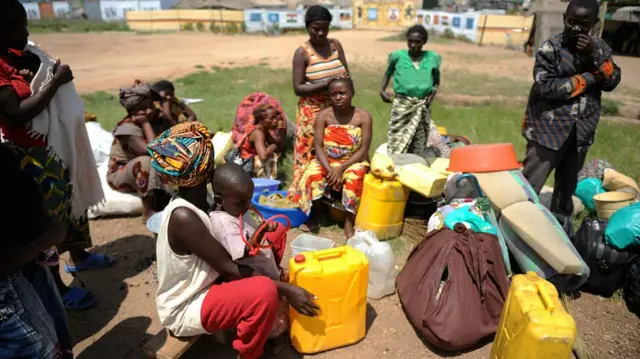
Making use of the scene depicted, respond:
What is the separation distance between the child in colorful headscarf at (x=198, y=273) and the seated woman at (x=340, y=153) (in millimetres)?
1705

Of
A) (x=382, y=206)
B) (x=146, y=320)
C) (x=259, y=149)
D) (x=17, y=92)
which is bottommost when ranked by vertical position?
(x=146, y=320)

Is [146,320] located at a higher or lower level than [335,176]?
lower

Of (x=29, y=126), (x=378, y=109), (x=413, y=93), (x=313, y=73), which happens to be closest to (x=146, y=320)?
(x=29, y=126)

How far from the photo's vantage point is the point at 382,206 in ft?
12.3

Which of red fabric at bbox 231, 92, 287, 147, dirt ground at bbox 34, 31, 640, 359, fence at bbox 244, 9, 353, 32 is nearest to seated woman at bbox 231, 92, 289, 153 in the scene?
red fabric at bbox 231, 92, 287, 147

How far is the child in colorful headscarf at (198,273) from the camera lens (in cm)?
208

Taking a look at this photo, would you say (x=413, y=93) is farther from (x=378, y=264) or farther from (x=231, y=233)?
(x=231, y=233)

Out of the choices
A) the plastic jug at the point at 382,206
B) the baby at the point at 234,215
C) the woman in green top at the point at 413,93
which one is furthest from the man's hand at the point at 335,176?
the baby at the point at 234,215

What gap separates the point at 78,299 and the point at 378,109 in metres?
6.13

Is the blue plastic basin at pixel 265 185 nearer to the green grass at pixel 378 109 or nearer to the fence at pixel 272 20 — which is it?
the green grass at pixel 378 109

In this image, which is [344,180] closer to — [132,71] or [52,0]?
[132,71]

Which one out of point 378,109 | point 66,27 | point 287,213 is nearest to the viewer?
point 287,213

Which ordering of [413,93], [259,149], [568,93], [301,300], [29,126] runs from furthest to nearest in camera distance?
[413,93], [259,149], [568,93], [29,126], [301,300]

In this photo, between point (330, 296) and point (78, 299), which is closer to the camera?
point (330, 296)
